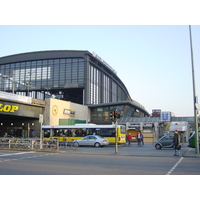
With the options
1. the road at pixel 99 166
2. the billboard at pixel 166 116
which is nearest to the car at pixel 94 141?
the road at pixel 99 166

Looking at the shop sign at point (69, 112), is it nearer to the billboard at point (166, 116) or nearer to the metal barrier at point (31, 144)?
the billboard at point (166, 116)

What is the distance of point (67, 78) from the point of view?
6384 centimetres

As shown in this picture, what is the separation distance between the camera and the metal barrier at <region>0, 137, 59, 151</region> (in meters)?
23.1

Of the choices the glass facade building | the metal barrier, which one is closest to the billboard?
the glass facade building

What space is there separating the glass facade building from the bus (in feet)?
86.1

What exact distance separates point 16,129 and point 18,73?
2538cm

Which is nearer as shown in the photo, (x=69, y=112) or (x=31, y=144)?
(x=31, y=144)

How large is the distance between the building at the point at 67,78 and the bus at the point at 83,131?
23.1 m

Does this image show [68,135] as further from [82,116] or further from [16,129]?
[82,116]

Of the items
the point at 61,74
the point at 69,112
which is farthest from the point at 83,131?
the point at 61,74

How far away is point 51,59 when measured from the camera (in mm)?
66062

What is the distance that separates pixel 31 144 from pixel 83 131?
1103cm

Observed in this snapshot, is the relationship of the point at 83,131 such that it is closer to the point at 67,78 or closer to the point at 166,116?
the point at 166,116
